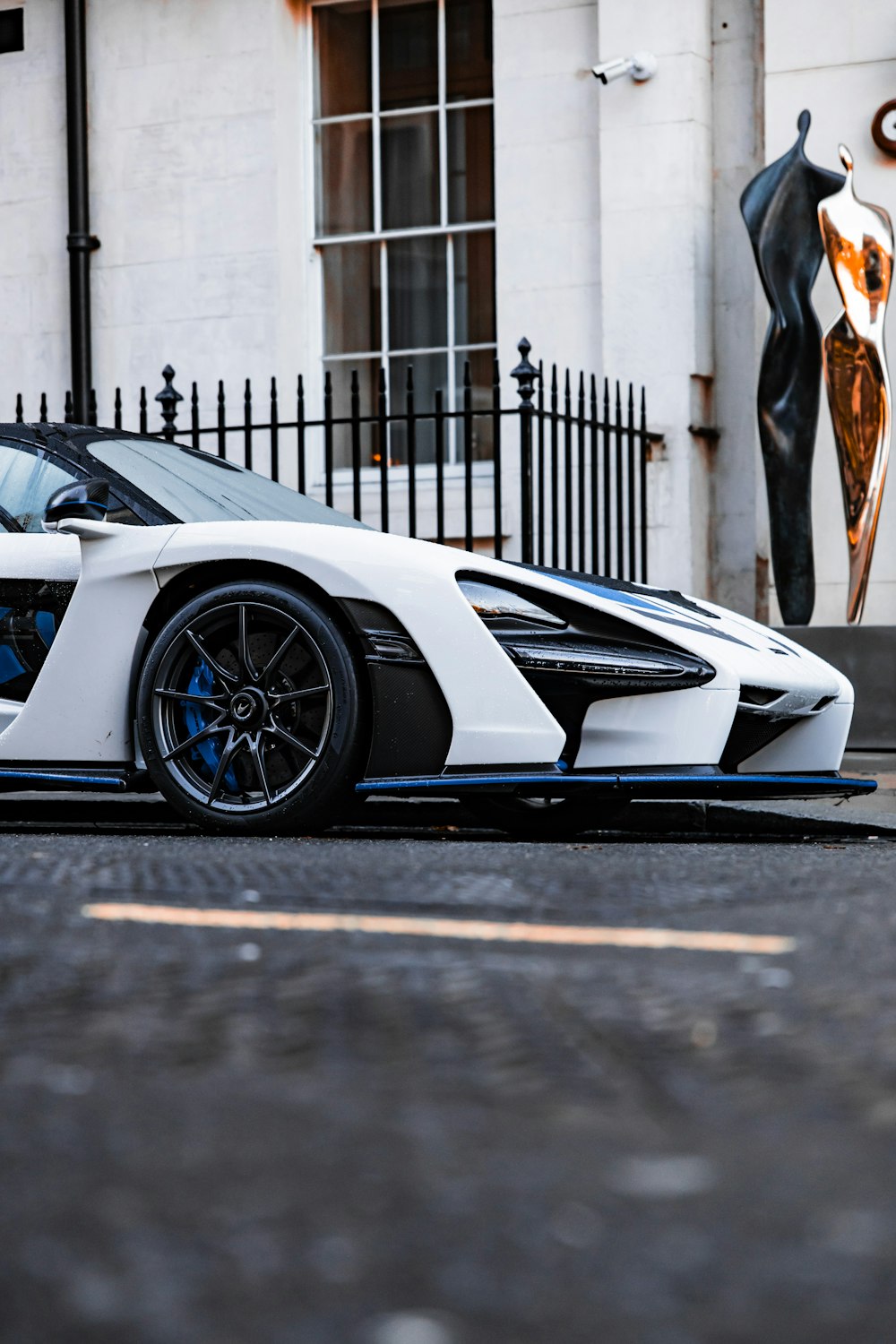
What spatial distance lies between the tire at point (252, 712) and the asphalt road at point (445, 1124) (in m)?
1.37

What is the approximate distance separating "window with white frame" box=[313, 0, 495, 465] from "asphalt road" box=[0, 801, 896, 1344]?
28.7 ft

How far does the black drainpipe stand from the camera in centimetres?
1237

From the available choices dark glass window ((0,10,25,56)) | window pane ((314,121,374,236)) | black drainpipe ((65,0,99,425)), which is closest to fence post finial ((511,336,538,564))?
window pane ((314,121,374,236))

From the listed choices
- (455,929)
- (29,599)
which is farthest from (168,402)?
(455,929)

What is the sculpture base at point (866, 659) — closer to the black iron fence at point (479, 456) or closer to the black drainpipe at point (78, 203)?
the black iron fence at point (479, 456)

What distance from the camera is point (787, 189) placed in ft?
31.0

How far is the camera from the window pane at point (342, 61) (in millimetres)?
12242

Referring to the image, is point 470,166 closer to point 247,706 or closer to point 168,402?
point 168,402

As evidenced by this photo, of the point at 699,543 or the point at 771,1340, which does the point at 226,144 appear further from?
the point at 771,1340

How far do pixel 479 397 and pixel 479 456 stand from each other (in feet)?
1.23

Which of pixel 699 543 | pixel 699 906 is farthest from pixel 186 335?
pixel 699 906

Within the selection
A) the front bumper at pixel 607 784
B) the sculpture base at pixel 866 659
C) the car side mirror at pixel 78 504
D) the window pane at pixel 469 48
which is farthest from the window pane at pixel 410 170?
the front bumper at pixel 607 784

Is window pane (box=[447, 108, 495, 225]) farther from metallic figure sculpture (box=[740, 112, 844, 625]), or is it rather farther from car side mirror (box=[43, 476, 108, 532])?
car side mirror (box=[43, 476, 108, 532])

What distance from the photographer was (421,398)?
11922 millimetres
